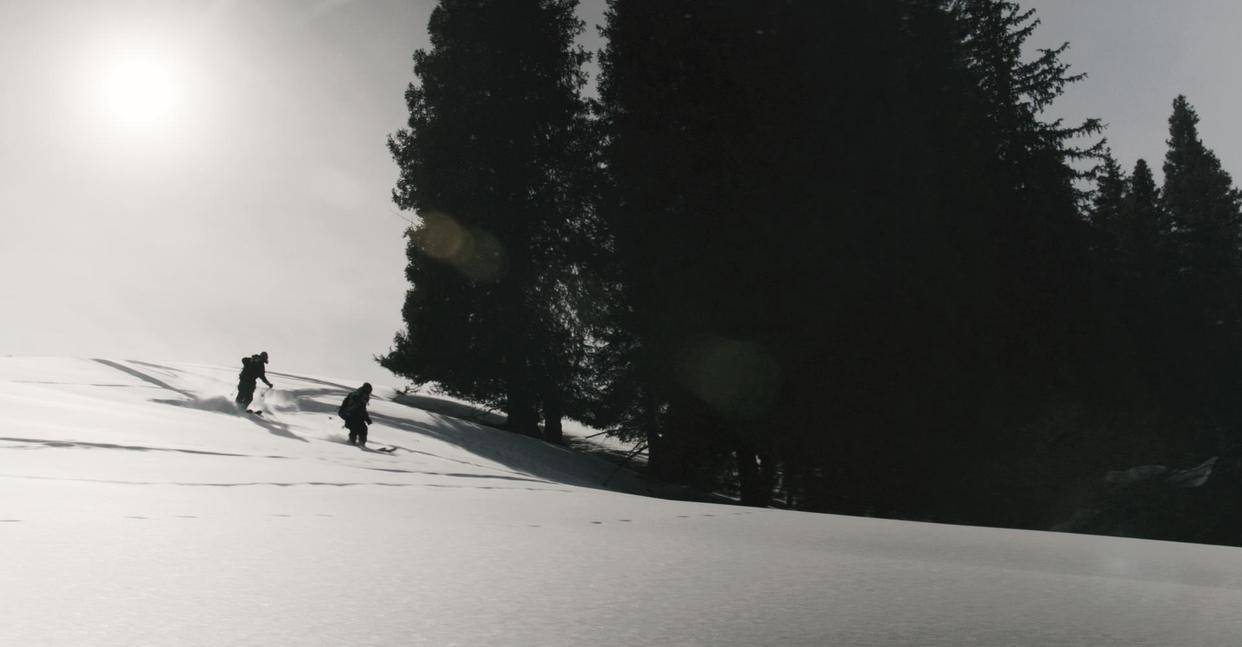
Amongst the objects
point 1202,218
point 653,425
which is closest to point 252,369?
point 653,425

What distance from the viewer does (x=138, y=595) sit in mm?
A: 2025

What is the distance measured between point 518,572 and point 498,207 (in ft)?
66.9

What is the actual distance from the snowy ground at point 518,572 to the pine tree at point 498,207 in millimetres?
16219

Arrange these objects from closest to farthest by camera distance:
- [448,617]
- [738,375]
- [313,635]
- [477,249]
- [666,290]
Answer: [313,635] < [448,617] < [738,375] < [666,290] < [477,249]

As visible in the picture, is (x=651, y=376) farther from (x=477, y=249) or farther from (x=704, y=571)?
(x=704, y=571)

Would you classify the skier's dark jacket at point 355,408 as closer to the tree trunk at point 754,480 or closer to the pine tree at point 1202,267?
the tree trunk at point 754,480

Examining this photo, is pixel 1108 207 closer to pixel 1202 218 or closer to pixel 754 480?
pixel 1202 218

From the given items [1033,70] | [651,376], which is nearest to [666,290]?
[651,376]

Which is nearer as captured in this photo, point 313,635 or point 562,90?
point 313,635

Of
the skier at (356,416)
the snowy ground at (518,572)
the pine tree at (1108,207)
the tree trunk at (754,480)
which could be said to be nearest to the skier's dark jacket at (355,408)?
the skier at (356,416)

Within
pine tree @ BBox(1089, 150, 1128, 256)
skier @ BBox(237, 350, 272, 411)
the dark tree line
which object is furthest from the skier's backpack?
pine tree @ BBox(1089, 150, 1128, 256)

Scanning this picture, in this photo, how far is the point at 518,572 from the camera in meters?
2.61

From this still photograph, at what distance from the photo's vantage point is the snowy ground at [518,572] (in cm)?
187

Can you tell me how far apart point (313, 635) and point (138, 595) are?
1.93 ft
